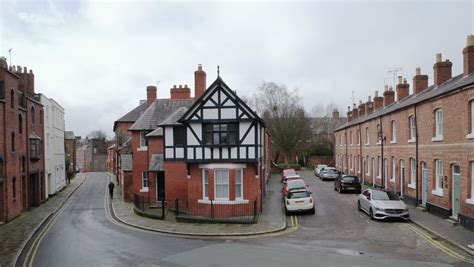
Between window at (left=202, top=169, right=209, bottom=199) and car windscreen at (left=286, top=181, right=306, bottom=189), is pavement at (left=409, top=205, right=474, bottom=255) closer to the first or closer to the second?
car windscreen at (left=286, top=181, right=306, bottom=189)

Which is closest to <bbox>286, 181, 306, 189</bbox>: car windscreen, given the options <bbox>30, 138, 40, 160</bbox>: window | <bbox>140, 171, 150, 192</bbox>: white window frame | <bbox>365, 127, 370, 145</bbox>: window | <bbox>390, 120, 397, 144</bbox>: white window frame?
<bbox>390, 120, 397, 144</bbox>: white window frame

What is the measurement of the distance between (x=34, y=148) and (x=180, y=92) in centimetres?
1224

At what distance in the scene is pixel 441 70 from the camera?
971 inches

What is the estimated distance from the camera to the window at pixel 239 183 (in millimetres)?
21609

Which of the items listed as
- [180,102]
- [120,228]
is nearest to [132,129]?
[180,102]

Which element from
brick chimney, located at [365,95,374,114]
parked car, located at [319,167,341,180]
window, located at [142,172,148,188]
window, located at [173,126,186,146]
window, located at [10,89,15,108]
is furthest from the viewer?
parked car, located at [319,167,341,180]

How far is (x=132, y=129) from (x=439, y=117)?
21.0 metres

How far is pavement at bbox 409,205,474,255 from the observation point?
14.4 metres

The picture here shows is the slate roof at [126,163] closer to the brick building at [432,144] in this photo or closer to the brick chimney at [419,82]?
the brick building at [432,144]

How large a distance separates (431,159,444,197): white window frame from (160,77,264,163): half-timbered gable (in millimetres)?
9753

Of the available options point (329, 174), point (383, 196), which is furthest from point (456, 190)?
point (329, 174)

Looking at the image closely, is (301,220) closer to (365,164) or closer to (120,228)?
(120,228)

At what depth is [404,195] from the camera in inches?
1006

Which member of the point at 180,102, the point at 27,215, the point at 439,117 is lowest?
the point at 27,215
